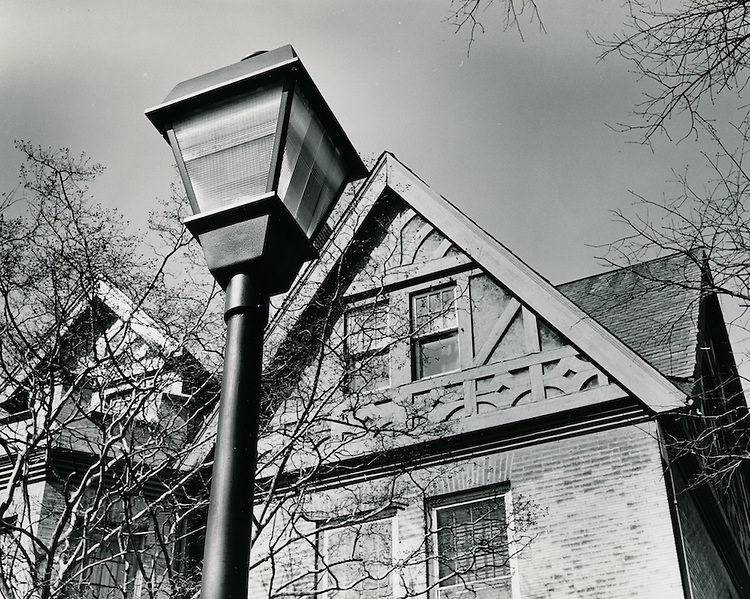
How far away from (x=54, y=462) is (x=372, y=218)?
6398mm

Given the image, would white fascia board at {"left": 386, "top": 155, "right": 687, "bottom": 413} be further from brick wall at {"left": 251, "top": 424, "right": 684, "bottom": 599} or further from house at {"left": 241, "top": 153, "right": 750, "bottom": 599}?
brick wall at {"left": 251, "top": 424, "right": 684, "bottom": 599}

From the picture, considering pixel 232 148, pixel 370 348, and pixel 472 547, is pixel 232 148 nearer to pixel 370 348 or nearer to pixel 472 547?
pixel 472 547

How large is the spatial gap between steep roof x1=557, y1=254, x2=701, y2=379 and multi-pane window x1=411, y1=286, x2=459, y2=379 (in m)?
1.99

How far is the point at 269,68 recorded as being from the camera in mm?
3768

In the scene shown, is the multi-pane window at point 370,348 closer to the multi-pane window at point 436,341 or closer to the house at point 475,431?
the house at point 475,431

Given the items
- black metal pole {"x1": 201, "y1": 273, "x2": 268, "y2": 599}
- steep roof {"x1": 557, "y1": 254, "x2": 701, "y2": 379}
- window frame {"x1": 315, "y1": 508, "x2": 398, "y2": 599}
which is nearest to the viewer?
black metal pole {"x1": 201, "y1": 273, "x2": 268, "y2": 599}

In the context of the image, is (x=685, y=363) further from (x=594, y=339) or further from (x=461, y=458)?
(x=461, y=458)

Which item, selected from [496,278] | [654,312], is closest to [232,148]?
[496,278]

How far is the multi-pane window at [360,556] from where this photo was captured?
481 inches

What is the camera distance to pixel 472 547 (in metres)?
11.8

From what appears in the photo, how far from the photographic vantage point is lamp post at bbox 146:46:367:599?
3.67 metres

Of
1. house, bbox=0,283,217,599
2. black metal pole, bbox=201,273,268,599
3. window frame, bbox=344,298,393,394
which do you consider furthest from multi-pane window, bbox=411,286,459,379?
black metal pole, bbox=201,273,268,599

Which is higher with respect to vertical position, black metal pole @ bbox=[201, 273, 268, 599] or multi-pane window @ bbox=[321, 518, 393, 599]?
multi-pane window @ bbox=[321, 518, 393, 599]

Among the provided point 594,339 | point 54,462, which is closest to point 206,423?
point 54,462
